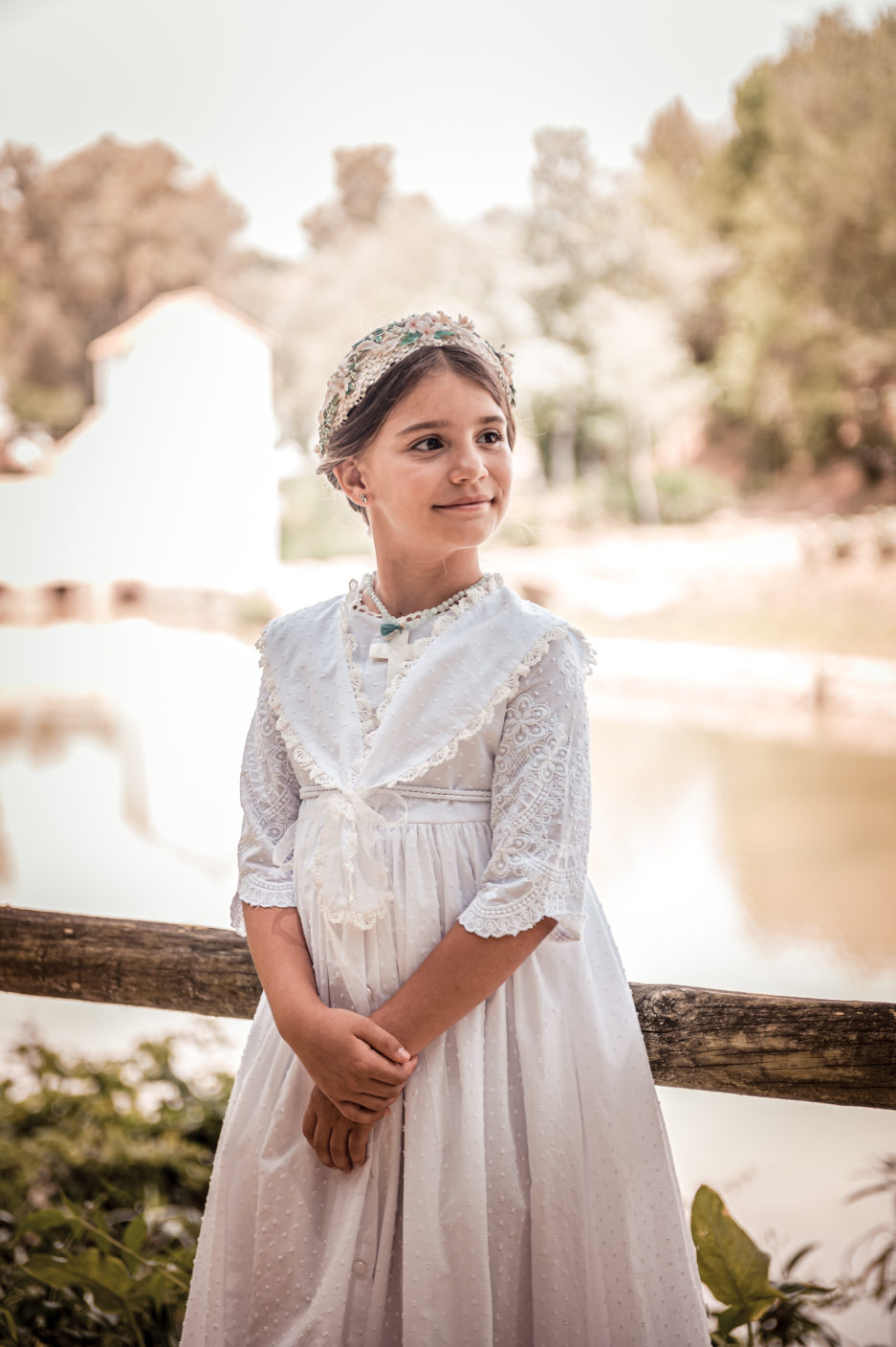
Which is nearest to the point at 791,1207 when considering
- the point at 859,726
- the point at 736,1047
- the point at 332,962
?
the point at 736,1047

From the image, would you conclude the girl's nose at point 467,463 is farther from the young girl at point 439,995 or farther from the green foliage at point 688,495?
the green foliage at point 688,495

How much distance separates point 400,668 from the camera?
0.93 metres

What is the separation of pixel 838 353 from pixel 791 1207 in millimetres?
12404

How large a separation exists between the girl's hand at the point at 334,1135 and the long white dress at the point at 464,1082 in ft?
0.08

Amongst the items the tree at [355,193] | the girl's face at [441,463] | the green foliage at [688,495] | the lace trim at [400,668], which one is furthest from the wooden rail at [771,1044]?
the tree at [355,193]

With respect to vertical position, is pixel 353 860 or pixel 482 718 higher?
pixel 482 718

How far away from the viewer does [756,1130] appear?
13.8ft

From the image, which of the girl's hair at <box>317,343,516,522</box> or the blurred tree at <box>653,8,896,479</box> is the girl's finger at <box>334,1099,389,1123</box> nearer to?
the girl's hair at <box>317,343,516,522</box>

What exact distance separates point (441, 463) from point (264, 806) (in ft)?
1.13


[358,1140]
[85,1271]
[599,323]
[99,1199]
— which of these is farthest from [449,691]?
[599,323]

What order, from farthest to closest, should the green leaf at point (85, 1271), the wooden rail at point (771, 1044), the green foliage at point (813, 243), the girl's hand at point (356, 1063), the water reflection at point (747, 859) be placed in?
the green foliage at point (813, 243) < the water reflection at point (747, 859) < the green leaf at point (85, 1271) < the wooden rail at point (771, 1044) < the girl's hand at point (356, 1063)

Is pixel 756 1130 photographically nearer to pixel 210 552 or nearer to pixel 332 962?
pixel 332 962

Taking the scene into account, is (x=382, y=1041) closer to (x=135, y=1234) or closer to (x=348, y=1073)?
(x=348, y=1073)

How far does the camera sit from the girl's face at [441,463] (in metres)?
0.90
